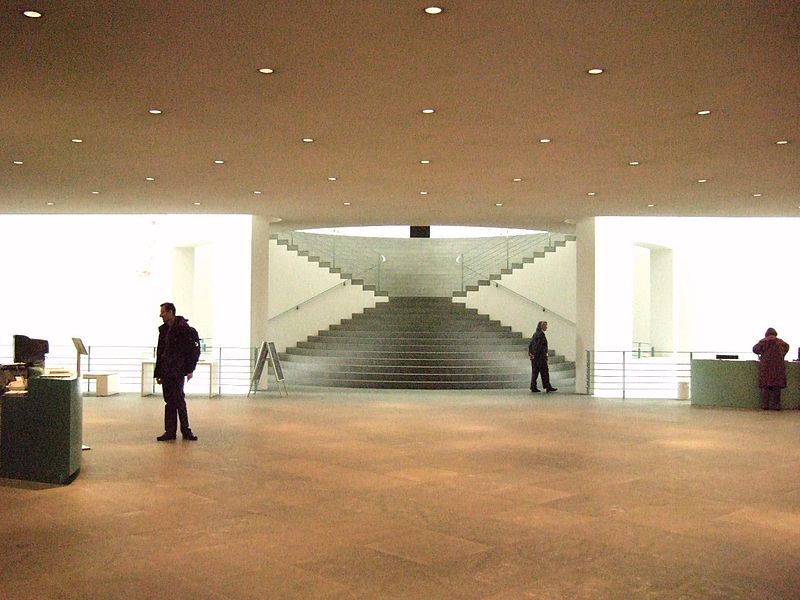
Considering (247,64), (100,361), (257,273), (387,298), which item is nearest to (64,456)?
(247,64)

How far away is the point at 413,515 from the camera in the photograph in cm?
626

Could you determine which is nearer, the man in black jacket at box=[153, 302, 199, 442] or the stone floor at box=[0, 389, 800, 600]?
the stone floor at box=[0, 389, 800, 600]

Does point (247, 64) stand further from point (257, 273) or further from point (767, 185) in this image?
point (257, 273)

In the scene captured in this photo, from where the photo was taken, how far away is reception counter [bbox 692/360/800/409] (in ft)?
47.3

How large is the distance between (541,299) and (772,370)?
7909mm

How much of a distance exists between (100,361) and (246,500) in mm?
12717

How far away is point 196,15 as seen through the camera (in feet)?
18.7

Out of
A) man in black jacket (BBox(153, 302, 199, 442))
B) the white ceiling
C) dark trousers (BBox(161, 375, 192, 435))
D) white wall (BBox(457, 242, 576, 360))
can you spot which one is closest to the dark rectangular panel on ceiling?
white wall (BBox(457, 242, 576, 360))

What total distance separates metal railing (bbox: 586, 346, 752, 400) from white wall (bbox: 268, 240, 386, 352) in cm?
713

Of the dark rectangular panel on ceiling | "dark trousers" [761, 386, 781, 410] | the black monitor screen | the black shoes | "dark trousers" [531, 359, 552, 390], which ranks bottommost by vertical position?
the black shoes

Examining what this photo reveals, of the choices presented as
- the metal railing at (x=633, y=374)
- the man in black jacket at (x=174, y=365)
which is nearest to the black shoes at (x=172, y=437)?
the man in black jacket at (x=174, y=365)

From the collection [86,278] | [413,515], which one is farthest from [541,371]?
[413,515]

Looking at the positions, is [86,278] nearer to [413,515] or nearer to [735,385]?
[735,385]

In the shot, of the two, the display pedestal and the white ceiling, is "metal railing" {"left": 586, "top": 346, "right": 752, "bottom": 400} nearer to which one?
the white ceiling
